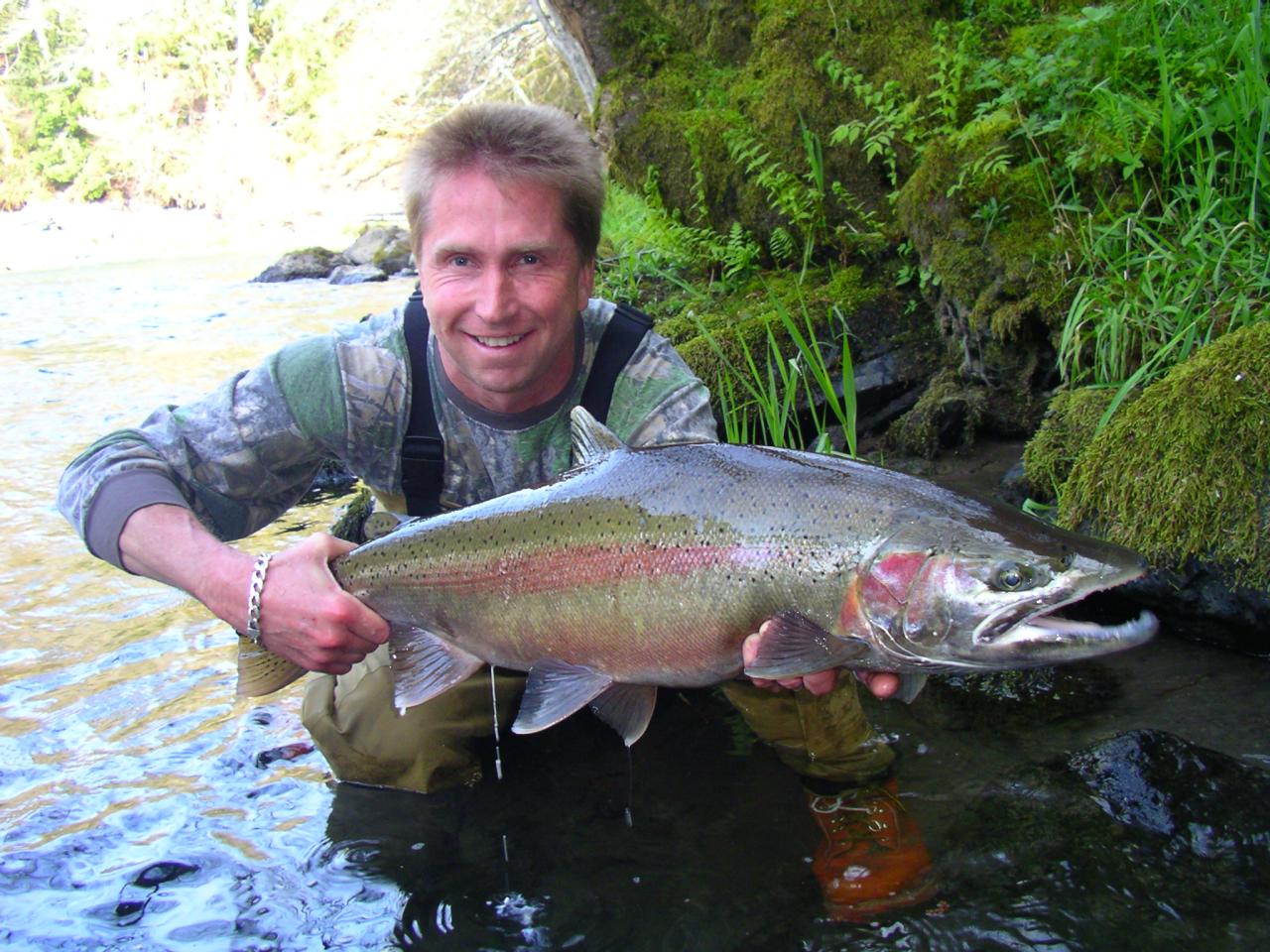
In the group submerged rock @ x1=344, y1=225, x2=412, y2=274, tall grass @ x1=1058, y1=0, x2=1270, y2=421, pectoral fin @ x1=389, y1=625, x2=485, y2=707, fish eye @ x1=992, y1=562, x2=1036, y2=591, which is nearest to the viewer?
fish eye @ x1=992, y1=562, x2=1036, y2=591

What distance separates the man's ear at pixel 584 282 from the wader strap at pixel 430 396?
0.13 meters

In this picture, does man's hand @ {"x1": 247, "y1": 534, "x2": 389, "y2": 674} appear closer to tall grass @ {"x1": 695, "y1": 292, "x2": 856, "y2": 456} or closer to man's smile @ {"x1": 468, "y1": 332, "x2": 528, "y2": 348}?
man's smile @ {"x1": 468, "y1": 332, "x2": 528, "y2": 348}

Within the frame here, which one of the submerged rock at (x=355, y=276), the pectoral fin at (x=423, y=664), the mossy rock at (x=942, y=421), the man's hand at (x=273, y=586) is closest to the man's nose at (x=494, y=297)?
the man's hand at (x=273, y=586)

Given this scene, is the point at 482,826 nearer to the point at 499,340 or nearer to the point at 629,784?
the point at 629,784

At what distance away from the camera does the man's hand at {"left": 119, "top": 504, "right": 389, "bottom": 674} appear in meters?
2.71

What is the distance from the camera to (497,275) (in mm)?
2947

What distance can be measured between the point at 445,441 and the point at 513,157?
0.88 metres

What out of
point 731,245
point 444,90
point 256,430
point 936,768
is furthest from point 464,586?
point 444,90

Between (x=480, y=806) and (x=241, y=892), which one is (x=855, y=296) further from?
(x=241, y=892)

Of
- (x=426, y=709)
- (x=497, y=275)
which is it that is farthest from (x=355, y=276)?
A: (x=497, y=275)

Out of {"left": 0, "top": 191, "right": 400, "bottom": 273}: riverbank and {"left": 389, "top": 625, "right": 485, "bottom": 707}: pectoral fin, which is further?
{"left": 0, "top": 191, "right": 400, "bottom": 273}: riverbank

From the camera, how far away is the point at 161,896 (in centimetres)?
288

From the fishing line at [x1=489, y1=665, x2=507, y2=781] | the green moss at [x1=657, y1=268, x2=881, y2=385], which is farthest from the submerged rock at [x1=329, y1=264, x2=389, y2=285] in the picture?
the fishing line at [x1=489, y1=665, x2=507, y2=781]

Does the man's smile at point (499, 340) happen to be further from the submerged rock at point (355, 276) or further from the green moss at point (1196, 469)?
the submerged rock at point (355, 276)
